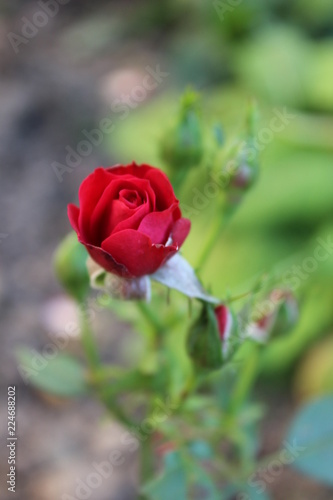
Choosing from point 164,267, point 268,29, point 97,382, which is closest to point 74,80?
point 268,29

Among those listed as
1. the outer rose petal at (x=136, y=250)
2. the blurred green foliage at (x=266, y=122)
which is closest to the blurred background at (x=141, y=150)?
the blurred green foliage at (x=266, y=122)

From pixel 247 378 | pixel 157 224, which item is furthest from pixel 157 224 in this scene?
pixel 247 378

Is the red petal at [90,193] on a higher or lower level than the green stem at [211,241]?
lower

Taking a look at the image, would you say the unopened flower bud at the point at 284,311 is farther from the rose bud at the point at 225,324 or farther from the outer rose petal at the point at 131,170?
the outer rose petal at the point at 131,170

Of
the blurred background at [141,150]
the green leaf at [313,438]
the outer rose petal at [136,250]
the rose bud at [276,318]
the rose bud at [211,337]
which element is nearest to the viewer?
the outer rose petal at [136,250]

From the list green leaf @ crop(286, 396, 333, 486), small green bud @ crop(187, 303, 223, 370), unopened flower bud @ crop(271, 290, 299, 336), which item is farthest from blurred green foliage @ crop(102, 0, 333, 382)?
small green bud @ crop(187, 303, 223, 370)

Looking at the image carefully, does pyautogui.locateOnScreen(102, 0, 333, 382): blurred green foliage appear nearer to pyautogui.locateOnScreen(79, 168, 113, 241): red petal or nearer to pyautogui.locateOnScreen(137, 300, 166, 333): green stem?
pyautogui.locateOnScreen(137, 300, 166, 333): green stem

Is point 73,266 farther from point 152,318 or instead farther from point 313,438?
point 313,438
